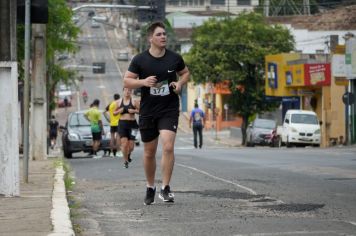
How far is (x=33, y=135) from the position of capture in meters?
26.0

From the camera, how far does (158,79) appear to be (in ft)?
38.4

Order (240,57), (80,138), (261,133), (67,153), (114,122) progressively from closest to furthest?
(114,122) → (80,138) → (67,153) → (261,133) → (240,57)

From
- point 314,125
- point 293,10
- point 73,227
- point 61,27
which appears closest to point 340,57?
point 314,125

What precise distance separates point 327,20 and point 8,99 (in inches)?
2383

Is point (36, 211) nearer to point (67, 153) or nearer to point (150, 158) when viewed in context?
point (150, 158)

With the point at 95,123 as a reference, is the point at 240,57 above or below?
above

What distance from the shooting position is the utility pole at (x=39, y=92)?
2594 cm

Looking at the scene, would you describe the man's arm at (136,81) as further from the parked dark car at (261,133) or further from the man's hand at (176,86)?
the parked dark car at (261,133)

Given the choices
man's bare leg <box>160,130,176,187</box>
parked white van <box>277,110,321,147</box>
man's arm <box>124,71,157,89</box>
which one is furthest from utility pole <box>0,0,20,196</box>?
parked white van <box>277,110,321,147</box>

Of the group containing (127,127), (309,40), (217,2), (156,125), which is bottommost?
(127,127)

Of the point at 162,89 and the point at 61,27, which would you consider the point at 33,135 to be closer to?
the point at 61,27

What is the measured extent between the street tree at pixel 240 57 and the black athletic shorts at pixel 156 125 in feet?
171

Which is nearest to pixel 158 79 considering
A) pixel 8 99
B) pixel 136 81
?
pixel 136 81

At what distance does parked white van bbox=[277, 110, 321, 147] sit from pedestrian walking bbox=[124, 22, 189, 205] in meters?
37.2
